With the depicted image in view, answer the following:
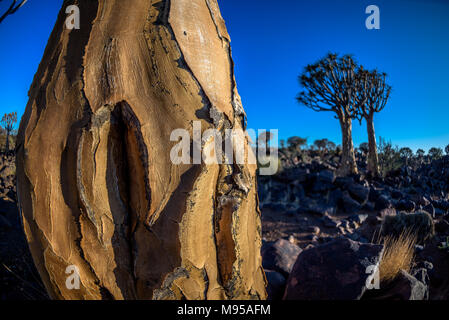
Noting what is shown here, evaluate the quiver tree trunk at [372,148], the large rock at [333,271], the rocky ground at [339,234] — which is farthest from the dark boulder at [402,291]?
the quiver tree trunk at [372,148]

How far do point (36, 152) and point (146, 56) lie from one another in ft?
1.96

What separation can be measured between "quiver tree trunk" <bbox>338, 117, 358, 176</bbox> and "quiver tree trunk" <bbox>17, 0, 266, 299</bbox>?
11017 mm

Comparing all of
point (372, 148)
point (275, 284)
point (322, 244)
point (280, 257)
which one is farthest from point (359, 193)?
point (275, 284)

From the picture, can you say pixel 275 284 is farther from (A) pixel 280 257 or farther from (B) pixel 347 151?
(B) pixel 347 151

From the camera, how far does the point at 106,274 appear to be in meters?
0.99

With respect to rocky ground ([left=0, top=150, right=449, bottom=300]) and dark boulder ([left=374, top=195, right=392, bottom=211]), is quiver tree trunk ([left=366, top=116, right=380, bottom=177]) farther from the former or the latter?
dark boulder ([left=374, top=195, right=392, bottom=211])

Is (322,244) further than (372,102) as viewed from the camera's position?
No

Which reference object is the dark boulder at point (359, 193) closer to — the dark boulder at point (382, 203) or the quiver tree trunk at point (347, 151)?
the dark boulder at point (382, 203)

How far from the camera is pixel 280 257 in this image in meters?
2.82

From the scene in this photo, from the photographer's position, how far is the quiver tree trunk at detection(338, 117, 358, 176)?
10508 mm

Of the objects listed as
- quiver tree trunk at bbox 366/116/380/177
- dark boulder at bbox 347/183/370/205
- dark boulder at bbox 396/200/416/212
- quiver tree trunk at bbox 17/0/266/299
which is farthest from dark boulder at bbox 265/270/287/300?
quiver tree trunk at bbox 366/116/380/177

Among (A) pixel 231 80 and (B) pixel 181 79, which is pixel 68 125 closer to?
(B) pixel 181 79

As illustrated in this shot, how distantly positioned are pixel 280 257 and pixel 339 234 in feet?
8.36
